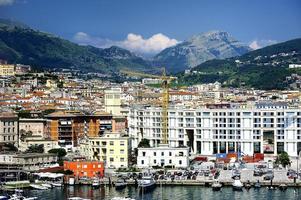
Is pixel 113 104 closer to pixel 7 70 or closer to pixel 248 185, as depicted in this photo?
pixel 248 185

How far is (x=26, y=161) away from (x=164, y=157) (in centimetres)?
471

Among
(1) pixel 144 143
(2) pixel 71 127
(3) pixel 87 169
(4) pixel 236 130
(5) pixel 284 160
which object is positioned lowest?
Result: (3) pixel 87 169

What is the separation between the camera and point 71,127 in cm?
3105

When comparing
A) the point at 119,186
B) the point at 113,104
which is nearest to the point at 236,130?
the point at 119,186

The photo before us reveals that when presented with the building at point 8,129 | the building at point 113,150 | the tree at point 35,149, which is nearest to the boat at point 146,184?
the building at point 113,150

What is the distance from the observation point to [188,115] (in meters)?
29.8

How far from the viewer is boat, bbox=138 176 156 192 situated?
21.6m

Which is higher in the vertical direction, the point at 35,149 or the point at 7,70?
the point at 7,70

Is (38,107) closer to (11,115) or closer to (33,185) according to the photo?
(11,115)

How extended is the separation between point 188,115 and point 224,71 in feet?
214

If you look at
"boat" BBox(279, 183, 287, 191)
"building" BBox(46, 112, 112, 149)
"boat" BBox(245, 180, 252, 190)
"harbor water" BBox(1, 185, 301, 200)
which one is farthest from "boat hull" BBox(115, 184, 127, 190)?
"building" BBox(46, 112, 112, 149)

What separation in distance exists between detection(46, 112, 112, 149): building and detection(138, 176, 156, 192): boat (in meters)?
8.27

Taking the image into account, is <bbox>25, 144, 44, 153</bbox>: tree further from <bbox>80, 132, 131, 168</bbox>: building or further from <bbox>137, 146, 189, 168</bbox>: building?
<bbox>137, 146, 189, 168</bbox>: building

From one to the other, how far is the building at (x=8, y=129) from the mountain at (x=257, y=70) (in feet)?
139
